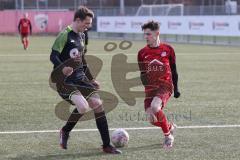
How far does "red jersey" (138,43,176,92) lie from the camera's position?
25.9 feet

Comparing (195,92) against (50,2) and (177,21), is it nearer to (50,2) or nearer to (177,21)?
(177,21)

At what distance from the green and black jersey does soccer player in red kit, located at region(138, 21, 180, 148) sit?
0.87 m

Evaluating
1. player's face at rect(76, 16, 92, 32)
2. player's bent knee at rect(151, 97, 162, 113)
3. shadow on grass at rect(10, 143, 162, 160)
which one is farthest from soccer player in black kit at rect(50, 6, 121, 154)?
player's bent knee at rect(151, 97, 162, 113)

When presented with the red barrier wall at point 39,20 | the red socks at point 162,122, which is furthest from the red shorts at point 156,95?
the red barrier wall at point 39,20

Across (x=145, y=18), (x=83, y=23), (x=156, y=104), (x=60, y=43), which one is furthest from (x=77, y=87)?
(x=145, y=18)

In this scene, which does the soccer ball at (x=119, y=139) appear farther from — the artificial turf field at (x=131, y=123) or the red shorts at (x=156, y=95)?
the red shorts at (x=156, y=95)

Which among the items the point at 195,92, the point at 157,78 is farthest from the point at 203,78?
the point at 157,78

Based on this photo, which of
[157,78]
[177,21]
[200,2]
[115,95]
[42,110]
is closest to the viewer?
[157,78]

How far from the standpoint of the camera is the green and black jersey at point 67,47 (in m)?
7.29

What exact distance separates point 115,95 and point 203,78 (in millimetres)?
4338

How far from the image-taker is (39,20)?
179 ft

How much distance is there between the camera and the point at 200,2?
53.7 metres

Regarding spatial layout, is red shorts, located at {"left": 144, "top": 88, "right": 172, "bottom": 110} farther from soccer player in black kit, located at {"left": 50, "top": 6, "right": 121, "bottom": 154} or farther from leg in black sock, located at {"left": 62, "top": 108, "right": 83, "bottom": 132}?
leg in black sock, located at {"left": 62, "top": 108, "right": 83, "bottom": 132}

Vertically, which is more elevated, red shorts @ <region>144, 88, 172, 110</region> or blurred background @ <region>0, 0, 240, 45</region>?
red shorts @ <region>144, 88, 172, 110</region>
